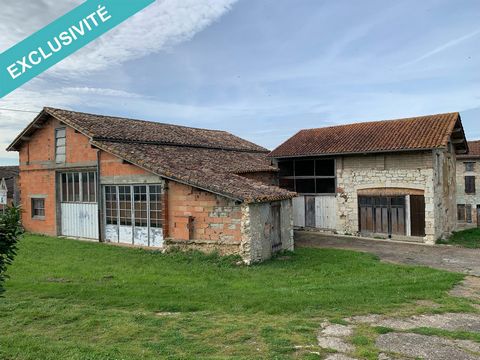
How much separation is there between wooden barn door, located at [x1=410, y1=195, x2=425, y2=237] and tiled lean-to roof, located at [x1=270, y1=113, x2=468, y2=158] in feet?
6.99

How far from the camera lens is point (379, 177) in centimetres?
1702

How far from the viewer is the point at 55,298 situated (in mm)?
8094

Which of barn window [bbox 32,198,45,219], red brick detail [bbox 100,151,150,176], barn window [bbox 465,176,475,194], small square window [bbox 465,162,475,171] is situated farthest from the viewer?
barn window [bbox 465,176,475,194]

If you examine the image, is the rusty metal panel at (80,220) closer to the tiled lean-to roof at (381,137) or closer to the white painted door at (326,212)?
the tiled lean-to roof at (381,137)

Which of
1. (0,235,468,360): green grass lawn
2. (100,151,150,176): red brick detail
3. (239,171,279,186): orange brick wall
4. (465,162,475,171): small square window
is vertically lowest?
(0,235,468,360): green grass lawn

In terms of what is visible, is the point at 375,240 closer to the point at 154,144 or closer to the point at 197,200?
the point at 197,200

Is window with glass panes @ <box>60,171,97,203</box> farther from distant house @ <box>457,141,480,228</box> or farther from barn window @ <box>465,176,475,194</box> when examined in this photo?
barn window @ <box>465,176,475,194</box>

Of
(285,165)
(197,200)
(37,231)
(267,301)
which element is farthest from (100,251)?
(285,165)

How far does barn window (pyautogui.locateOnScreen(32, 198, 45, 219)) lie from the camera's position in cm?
1869

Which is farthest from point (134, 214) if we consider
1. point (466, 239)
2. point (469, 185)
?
point (469, 185)

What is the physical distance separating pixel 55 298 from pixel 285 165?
47.6 feet

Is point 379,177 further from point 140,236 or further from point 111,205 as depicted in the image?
point 111,205

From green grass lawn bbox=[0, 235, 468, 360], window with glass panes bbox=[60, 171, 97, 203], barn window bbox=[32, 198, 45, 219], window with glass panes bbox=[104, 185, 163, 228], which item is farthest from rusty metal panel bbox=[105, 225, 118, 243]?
barn window bbox=[32, 198, 45, 219]

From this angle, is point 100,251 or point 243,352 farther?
point 100,251
